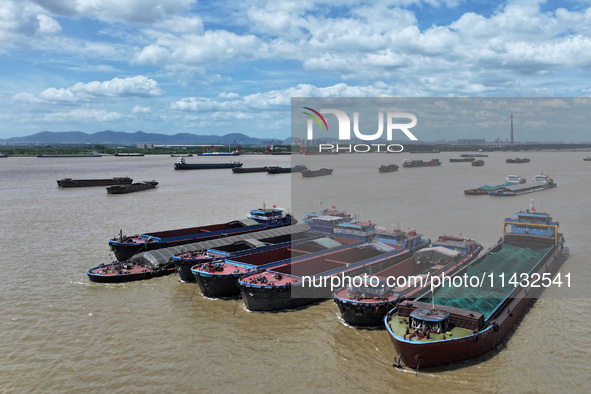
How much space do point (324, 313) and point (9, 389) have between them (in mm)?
14607

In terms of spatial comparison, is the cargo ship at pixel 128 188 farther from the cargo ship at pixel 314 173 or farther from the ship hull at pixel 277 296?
the ship hull at pixel 277 296

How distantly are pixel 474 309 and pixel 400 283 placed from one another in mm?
6878

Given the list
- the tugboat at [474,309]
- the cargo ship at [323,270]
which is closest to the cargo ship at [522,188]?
the tugboat at [474,309]

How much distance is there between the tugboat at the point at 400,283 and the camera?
21.9 m

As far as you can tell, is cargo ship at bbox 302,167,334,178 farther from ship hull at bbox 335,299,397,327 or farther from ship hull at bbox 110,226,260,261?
ship hull at bbox 335,299,397,327

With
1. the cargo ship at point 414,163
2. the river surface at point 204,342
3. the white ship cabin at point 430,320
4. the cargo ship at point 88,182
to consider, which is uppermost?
the cargo ship at point 414,163

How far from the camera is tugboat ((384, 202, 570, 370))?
17984 mm

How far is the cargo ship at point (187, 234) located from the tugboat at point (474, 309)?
20885 millimetres

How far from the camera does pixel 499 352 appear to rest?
19688 mm

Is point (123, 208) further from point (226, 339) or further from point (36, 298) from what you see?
point (226, 339)

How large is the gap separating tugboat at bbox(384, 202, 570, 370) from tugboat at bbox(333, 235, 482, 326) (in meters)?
1.12

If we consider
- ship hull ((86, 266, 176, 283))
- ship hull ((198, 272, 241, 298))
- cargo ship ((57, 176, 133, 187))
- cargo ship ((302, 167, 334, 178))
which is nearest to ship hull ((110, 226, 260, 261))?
ship hull ((86, 266, 176, 283))

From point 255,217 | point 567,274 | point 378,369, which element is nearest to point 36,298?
point 378,369

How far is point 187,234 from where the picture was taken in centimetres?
3944
